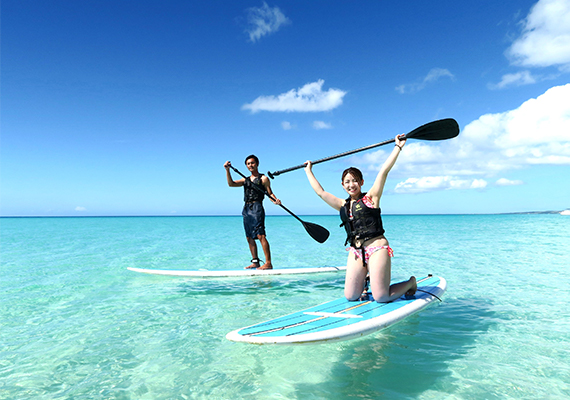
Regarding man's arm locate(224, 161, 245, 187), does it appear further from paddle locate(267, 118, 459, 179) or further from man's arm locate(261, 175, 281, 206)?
paddle locate(267, 118, 459, 179)

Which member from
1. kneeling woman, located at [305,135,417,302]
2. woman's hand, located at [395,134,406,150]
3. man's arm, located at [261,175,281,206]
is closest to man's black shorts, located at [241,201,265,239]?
man's arm, located at [261,175,281,206]

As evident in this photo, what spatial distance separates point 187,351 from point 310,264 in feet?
25.3

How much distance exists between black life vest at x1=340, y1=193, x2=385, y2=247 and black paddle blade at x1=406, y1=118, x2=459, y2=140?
4.09ft

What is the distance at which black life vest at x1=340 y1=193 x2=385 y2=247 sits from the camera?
163 inches

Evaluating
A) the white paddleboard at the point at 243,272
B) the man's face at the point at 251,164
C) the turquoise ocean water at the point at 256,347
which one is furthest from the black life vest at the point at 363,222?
the white paddleboard at the point at 243,272

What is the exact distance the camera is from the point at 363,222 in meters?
4.20

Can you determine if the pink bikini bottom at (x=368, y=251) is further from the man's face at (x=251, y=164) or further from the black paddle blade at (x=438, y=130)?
the man's face at (x=251, y=164)

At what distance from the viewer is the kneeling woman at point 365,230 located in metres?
4.11

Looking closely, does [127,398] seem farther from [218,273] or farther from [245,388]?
[218,273]

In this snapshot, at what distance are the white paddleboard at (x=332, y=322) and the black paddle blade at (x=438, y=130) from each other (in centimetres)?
220

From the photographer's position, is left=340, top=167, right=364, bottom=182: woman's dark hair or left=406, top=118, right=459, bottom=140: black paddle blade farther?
left=406, top=118, right=459, bottom=140: black paddle blade

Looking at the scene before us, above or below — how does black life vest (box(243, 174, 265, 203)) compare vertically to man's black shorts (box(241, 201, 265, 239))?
above

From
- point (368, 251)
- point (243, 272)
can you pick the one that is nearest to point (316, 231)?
point (243, 272)

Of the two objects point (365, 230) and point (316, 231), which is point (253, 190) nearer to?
point (316, 231)
